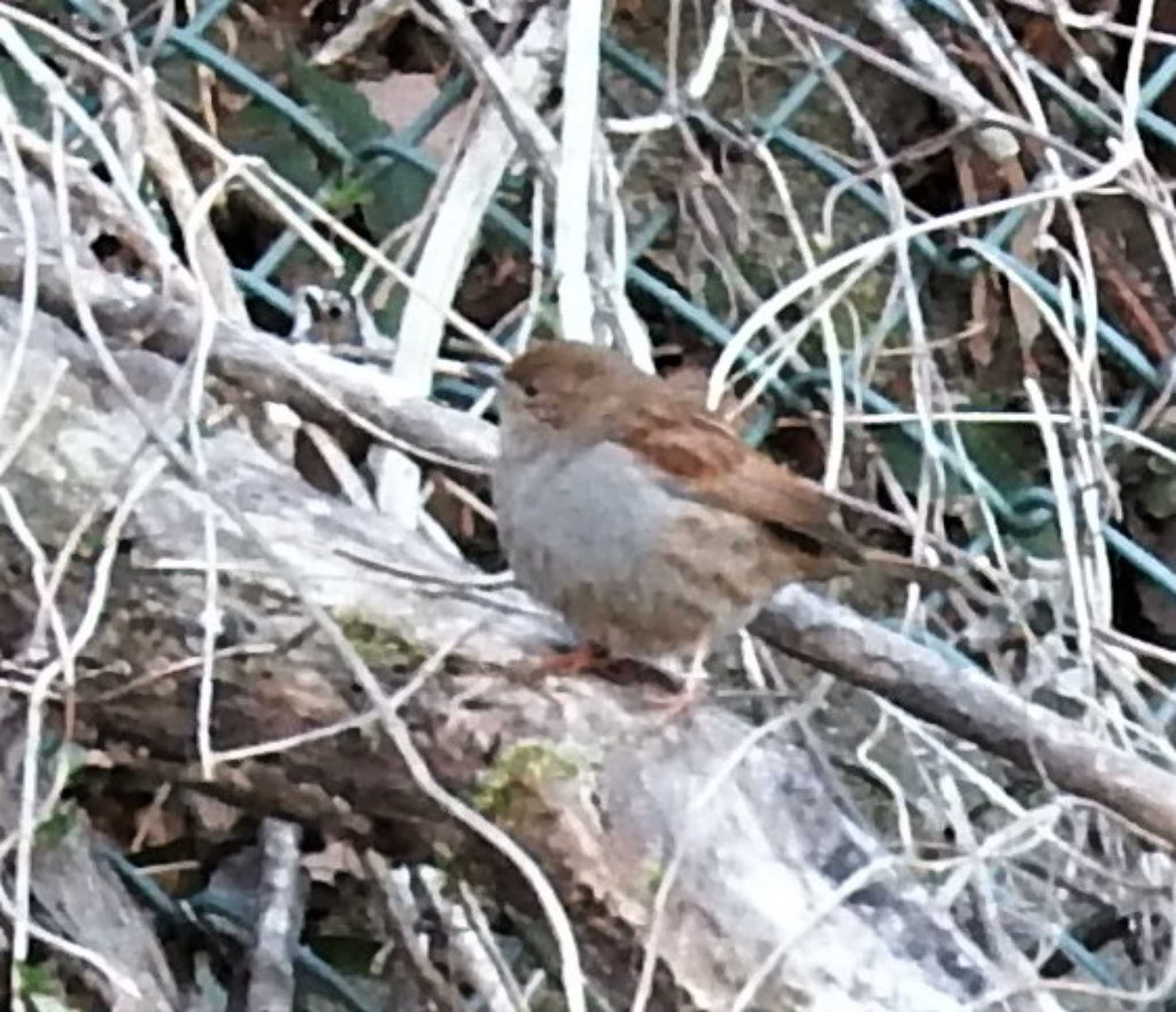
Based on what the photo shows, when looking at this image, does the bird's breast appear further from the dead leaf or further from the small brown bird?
the dead leaf

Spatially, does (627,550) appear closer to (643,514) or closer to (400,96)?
(643,514)

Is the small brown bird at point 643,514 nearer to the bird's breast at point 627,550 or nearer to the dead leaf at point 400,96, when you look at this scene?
the bird's breast at point 627,550

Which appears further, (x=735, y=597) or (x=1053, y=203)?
(x=1053, y=203)

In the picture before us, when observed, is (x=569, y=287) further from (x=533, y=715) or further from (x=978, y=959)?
(x=978, y=959)

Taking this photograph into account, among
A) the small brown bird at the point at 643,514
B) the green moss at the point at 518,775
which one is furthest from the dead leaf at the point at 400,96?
the green moss at the point at 518,775

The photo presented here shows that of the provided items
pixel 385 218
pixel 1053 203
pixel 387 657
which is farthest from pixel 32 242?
pixel 1053 203
